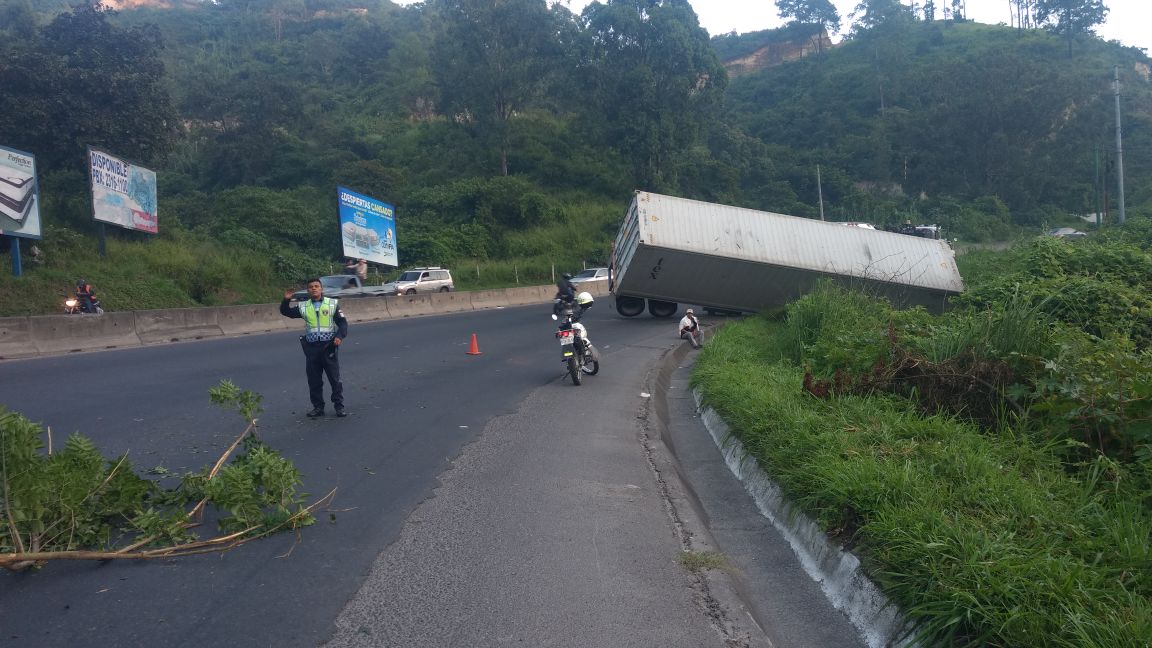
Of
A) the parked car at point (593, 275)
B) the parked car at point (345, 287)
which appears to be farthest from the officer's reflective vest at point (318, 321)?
the parked car at point (593, 275)

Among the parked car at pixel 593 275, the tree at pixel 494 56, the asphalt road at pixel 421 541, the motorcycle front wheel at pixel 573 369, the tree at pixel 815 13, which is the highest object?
the tree at pixel 815 13

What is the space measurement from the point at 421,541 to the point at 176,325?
1667 cm

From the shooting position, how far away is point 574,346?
13578 millimetres

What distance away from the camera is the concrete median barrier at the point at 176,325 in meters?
19.4

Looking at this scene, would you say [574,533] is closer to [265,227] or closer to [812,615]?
[812,615]

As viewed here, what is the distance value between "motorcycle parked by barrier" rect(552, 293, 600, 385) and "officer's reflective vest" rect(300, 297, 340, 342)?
4.22 m

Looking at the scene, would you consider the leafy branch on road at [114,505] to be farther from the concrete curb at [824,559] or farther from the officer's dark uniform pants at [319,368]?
the officer's dark uniform pants at [319,368]

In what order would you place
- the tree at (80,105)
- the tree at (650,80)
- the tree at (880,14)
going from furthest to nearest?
the tree at (880,14) → the tree at (650,80) → the tree at (80,105)

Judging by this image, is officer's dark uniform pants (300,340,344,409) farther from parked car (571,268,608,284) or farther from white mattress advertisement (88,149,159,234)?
parked car (571,268,608,284)

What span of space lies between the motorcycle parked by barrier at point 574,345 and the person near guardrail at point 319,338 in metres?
4.06

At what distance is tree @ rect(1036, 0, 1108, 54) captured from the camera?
87.9 metres

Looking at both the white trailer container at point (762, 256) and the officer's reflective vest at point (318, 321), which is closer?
the officer's reflective vest at point (318, 321)

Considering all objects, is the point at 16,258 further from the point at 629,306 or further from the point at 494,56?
the point at 494,56

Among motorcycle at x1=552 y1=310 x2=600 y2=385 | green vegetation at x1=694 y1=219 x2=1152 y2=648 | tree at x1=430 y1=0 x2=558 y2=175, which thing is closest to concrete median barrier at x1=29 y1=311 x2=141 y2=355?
motorcycle at x1=552 y1=310 x2=600 y2=385
